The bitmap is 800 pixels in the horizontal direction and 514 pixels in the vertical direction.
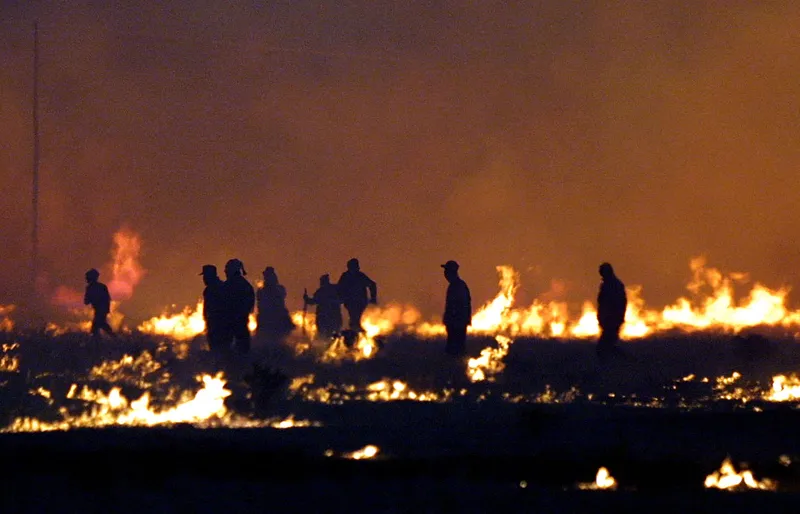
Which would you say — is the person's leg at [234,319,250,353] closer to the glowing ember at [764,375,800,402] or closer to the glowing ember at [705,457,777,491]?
the glowing ember at [764,375,800,402]

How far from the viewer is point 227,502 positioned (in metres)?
11.1

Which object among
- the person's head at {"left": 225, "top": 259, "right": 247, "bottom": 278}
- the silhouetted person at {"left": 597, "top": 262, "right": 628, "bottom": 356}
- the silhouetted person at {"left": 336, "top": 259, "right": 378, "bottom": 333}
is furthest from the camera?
the silhouetted person at {"left": 336, "top": 259, "right": 378, "bottom": 333}

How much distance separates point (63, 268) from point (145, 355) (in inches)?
1917

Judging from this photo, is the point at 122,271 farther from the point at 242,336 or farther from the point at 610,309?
the point at 610,309

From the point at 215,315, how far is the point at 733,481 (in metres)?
13.2

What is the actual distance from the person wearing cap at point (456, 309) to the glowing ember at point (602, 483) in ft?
45.5

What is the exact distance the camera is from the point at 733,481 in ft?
39.9

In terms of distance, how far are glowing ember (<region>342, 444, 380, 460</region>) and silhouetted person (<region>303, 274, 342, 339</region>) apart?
64.7 feet

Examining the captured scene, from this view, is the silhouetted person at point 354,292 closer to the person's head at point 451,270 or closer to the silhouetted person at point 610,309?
the person's head at point 451,270

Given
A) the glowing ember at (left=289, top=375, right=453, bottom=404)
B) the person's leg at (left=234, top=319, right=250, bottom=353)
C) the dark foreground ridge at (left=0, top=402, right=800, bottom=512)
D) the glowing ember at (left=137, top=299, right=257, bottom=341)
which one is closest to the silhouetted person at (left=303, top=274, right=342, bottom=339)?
the person's leg at (left=234, top=319, right=250, bottom=353)

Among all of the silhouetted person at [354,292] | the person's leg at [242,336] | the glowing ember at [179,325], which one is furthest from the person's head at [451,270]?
the glowing ember at [179,325]

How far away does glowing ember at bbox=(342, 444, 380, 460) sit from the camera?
13266 millimetres

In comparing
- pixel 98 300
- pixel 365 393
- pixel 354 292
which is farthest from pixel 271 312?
pixel 365 393

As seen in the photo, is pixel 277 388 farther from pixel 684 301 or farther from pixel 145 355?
pixel 684 301
